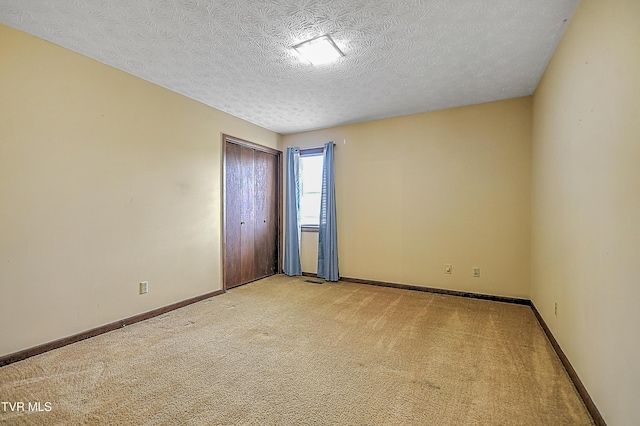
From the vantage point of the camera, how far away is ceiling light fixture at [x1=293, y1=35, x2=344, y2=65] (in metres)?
2.26

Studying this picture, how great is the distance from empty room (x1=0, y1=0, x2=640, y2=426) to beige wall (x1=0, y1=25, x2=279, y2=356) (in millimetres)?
16

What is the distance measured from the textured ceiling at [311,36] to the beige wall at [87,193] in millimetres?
259

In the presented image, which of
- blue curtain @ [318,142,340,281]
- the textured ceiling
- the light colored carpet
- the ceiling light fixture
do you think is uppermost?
the textured ceiling

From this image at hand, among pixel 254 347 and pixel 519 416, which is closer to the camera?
pixel 519 416

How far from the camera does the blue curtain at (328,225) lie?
4562 millimetres

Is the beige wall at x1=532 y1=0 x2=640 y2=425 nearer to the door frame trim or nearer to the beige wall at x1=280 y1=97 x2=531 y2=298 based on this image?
the beige wall at x1=280 y1=97 x2=531 y2=298

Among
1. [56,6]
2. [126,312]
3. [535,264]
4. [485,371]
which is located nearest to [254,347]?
[126,312]

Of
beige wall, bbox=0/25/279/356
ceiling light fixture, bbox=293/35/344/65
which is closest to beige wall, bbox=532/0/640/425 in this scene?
ceiling light fixture, bbox=293/35/344/65

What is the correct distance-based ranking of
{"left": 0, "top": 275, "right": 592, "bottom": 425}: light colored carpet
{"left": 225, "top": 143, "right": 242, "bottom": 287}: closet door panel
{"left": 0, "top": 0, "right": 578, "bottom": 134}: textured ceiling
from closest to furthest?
{"left": 0, "top": 275, "right": 592, "bottom": 425}: light colored carpet → {"left": 0, "top": 0, "right": 578, "bottom": 134}: textured ceiling → {"left": 225, "top": 143, "right": 242, "bottom": 287}: closet door panel

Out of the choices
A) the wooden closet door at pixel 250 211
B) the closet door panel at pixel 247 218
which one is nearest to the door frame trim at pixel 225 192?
the wooden closet door at pixel 250 211

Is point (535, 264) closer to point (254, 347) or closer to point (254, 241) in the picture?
point (254, 347)

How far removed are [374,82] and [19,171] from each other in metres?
3.17

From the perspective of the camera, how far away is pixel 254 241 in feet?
15.1

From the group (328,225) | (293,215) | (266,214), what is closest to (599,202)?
(328,225)
